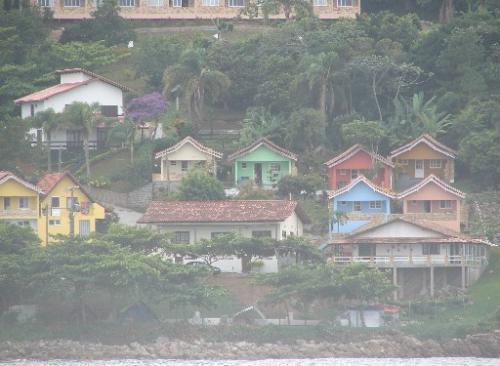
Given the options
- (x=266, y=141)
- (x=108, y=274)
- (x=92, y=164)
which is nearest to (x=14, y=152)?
(x=92, y=164)

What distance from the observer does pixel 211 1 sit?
134000 mm

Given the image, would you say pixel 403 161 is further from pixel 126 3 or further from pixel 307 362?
pixel 126 3

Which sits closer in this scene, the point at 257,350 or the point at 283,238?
the point at 257,350

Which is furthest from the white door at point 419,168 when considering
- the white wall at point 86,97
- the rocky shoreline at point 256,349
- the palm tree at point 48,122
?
the rocky shoreline at point 256,349

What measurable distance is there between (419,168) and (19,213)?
756 inches

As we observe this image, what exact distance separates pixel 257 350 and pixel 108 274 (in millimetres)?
6570

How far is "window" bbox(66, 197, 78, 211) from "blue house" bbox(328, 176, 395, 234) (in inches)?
434

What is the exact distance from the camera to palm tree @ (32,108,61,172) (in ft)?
372

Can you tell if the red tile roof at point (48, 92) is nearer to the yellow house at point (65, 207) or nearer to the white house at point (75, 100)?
the white house at point (75, 100)

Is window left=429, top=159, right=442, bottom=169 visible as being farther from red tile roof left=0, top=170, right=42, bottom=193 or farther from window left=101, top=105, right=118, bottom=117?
red tile roof left=0, top=170, right=42, bottom=193

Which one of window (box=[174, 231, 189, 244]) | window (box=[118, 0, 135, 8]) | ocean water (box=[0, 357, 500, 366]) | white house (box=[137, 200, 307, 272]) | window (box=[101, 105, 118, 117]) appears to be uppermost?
window (box=[118, 0, 135, 8])

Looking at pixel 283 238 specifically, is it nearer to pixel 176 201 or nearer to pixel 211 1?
pixel 176 201

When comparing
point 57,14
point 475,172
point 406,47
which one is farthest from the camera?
point 57,14

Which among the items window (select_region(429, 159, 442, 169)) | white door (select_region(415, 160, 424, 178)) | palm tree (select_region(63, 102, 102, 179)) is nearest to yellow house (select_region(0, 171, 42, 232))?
palm tree (select_region(63, 102, 102, 179))
